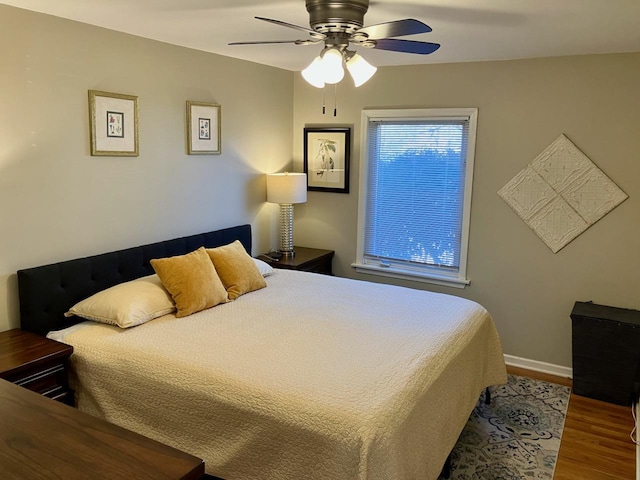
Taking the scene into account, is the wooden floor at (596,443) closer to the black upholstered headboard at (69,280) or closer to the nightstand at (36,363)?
the nightstand at (36,363)

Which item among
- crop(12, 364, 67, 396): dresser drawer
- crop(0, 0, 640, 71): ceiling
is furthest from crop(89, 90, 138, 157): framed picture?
crop(12, 364, 67, 396): dresser drawer

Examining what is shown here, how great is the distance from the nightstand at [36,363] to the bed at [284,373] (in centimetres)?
8

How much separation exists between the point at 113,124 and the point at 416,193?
249 centimetres

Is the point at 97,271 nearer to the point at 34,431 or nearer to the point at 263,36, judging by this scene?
the point at 263,36

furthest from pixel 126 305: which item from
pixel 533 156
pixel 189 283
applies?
pixel 533 156

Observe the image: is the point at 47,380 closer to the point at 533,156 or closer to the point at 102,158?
the point at 102,158

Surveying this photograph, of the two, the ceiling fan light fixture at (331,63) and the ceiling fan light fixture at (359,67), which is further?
the ceiling fan light fixture at (359,67)

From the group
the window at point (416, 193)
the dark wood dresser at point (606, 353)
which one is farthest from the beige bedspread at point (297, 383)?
→ the window at point (416, 193)

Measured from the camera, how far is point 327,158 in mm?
4816

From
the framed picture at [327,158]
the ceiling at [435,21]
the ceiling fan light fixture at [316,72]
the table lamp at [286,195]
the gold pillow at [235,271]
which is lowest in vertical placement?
the gold pillow at [235,271]

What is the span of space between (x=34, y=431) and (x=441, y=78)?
3809 millimetres

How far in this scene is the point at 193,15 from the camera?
9.04 ft

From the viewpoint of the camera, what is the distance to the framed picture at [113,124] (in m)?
3.11

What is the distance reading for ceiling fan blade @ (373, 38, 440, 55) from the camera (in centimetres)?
240
